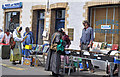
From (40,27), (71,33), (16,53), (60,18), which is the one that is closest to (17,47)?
(16,53)

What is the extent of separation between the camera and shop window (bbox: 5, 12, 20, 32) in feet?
58.8

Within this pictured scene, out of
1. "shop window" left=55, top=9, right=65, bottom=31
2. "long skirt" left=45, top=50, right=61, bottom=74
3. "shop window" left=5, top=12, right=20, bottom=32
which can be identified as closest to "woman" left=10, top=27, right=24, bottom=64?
"long skirt" left=45, top=50, right=61, bottom=74

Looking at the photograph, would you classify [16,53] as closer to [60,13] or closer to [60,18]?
[60,18]

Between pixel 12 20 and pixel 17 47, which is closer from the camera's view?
pixel 17 47

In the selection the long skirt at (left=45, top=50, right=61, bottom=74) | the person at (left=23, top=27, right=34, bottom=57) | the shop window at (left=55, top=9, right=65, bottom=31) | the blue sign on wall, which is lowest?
the long skirt at (left=45, top=50, right=61, bottom=74)

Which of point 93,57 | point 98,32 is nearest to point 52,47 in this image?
point 93,57

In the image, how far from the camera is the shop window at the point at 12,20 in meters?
17.9

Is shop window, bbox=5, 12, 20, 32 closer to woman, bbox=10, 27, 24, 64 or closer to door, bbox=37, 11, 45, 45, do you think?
door, bbox=37, 11, 45, 45

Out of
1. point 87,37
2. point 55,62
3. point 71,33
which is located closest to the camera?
point 55,62

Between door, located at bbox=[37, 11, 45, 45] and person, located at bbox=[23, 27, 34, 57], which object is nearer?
person, located at bbox=[23, 27, 34, 57]

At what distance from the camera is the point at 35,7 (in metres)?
16.0

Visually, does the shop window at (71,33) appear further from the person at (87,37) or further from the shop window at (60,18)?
the person at (87,37)

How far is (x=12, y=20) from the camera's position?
18.7 meters

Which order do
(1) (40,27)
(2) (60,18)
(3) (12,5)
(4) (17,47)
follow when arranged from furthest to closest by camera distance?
(3) (12,5), (1) (40,27), (2) (60,18), (4) (17,47)
